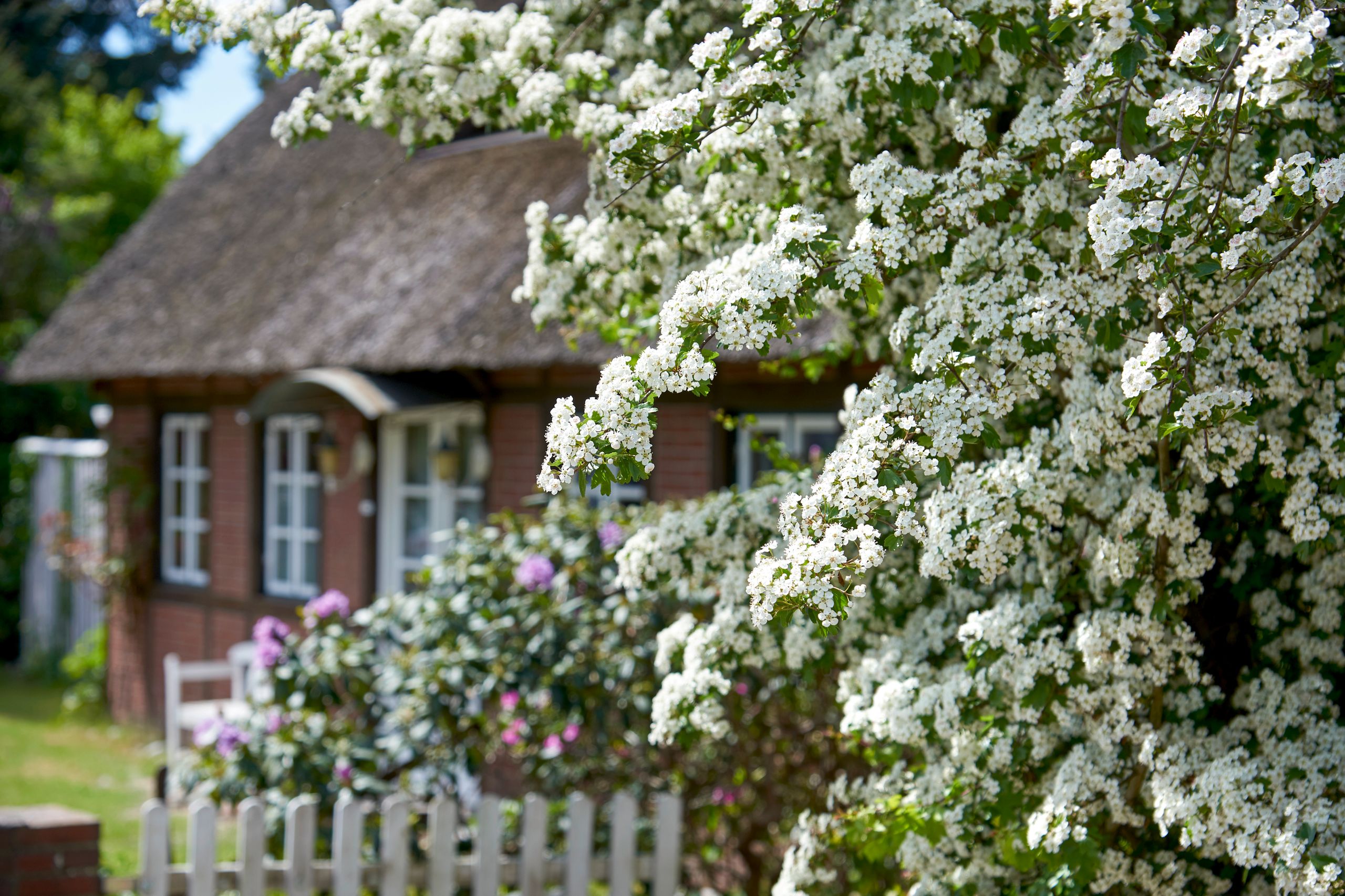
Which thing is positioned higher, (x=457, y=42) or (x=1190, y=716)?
(x=457, y=42)

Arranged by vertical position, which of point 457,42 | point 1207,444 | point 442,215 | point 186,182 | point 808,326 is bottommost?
point 1207,444

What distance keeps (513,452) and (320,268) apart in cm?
223

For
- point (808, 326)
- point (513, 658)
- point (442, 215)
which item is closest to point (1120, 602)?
point (513, 658)

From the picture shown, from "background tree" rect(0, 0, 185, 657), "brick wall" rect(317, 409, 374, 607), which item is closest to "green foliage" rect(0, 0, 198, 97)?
"background tree" rect(0, 0, 185, 657)

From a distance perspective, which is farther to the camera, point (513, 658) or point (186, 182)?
point (186, 182)

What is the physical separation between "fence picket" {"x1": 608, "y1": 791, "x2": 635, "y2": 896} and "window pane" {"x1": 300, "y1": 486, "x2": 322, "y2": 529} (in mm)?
5109

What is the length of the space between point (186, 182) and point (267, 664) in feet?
25.5

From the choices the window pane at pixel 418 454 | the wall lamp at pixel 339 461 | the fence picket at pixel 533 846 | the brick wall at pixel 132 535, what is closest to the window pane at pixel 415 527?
the window pane at pixel 418 454

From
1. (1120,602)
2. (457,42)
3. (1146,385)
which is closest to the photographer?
(1146,385)

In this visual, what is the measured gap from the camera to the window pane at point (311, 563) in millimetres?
9328

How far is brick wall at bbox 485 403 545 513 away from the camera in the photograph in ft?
24.7

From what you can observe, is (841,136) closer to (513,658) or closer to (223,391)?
(513,658)

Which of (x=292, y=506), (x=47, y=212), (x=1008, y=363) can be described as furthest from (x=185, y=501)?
(x=1008, y=363)

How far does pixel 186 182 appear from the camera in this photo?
11.8 metres
